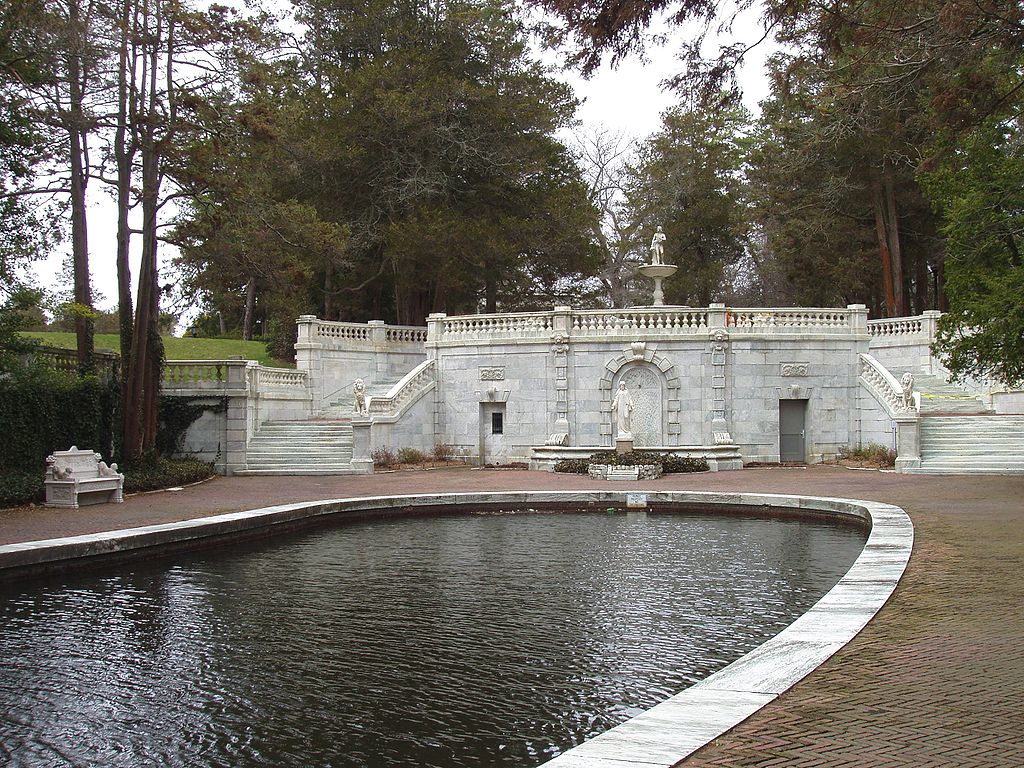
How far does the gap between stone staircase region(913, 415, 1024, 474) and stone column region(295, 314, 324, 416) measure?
2020 cm

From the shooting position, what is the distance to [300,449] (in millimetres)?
29375

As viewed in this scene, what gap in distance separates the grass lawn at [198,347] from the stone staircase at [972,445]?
2659 centimetres

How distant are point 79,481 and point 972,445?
23.1m

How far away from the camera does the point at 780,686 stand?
6609 millimetres

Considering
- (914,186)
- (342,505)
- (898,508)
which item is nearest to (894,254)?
(914,186)

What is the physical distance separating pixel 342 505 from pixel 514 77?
25.8m

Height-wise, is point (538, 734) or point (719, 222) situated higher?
point (719, 222)

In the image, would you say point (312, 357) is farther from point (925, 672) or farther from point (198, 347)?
point (925, 672)

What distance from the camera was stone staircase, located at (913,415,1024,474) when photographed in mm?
25625

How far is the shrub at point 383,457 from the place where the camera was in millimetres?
29656

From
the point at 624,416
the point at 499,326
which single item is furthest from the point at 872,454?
the point at 499,326

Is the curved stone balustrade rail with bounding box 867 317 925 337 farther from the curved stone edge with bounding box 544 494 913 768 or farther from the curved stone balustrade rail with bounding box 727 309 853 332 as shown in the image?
the curved stone edge with bounding box 544 494 913 768

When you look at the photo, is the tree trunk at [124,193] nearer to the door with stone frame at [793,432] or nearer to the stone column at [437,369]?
the stone column at [437,369]

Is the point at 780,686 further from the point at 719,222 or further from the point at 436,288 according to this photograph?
the point at 719,222
